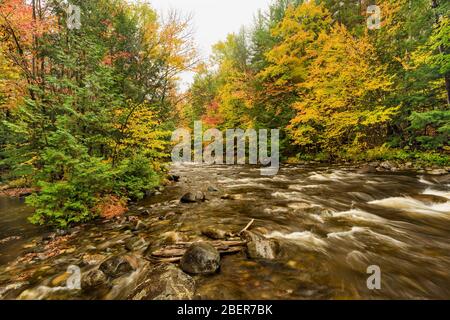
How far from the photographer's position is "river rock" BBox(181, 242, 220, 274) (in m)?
3.23

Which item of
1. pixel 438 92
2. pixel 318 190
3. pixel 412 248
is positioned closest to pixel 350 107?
pixel 438 92

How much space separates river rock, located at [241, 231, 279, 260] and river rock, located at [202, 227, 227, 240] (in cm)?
67

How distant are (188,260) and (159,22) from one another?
461 inches

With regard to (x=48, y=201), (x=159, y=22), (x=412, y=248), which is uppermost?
(x=159, y=22)

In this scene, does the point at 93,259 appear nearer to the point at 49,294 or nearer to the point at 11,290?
the point at 49,294

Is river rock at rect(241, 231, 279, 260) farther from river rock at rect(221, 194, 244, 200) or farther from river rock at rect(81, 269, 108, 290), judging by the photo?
river rock at rect(221, 194, 244, 200)

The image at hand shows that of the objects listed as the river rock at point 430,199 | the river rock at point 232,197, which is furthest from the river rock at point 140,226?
the river rock at point 430,199

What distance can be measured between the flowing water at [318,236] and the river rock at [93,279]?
25 centimetres

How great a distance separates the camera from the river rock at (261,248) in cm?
362

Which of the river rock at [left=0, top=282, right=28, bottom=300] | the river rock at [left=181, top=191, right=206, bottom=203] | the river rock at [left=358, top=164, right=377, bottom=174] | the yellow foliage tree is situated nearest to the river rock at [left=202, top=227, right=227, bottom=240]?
the river rock at [left=181, top=191, right=206, bottom=203]
